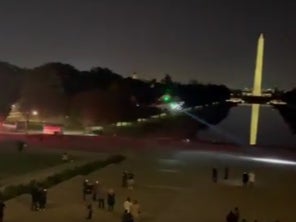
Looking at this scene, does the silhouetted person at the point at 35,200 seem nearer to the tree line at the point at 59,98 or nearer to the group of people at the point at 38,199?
the group of people at the point at 38,199

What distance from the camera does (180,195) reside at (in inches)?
1136

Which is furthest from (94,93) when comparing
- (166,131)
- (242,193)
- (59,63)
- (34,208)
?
(34,208)

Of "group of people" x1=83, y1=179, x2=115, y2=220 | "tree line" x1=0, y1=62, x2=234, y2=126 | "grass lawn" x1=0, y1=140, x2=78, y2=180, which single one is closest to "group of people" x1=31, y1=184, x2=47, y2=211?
"group of people" x1=83, y1=179, x2=115, y2=220

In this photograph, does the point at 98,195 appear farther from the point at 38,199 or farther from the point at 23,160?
the point at 23,160

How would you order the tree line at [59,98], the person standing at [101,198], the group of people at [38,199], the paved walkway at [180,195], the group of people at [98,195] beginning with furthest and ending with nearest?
1. the tree line at [59,98]
2. the person standing at [101,198]
3. the group of people at [98,195]
4. the paved walkway at [180,195]
5. the group of people at [38,199]

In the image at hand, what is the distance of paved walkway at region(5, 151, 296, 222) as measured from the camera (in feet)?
74.5

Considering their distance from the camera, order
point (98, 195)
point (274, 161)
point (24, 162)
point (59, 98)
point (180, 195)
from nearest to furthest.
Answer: point (98, 195), point (180, 195), point (24, 162), point (274, 161), point (59, 98)

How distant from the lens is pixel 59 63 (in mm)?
115125

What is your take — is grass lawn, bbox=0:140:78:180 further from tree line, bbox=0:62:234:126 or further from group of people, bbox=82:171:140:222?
tree line, bbox=0:62:234:126

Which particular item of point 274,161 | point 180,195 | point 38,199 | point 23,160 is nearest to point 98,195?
point 38,199

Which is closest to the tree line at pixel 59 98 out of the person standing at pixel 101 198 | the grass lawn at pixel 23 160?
the grass lawn at pixel 23 160

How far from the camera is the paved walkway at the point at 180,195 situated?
22.7 m

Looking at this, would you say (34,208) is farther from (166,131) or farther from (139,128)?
(166,131)

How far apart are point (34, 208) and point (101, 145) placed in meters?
28.8
